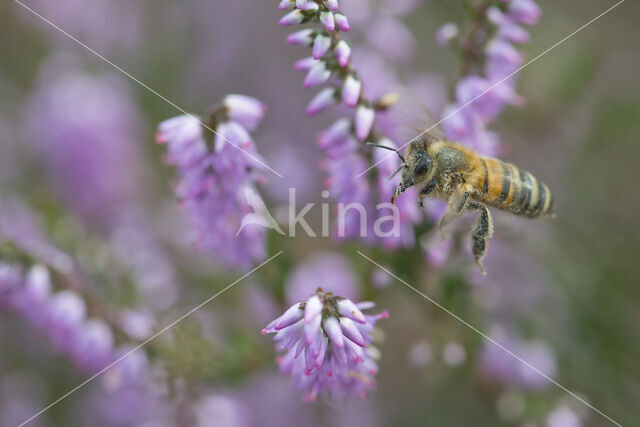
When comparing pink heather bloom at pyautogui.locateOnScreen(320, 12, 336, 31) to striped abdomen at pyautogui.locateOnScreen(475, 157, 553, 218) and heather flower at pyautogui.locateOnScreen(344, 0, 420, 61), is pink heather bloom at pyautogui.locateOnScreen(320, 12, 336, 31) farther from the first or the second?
heather flower at pyautogui.locateOnScreen(344, 0, 420, 61)

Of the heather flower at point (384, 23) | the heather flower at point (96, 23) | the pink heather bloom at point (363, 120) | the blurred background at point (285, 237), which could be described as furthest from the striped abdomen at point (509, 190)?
the heather flower at point (96, 23)

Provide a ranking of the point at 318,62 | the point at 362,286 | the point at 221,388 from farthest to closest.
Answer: the point at 221,388 < the point at 362,286 < the point at 318,62

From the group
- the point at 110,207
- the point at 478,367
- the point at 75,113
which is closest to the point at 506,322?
the point at 478,367

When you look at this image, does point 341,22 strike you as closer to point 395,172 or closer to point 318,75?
point 318,75

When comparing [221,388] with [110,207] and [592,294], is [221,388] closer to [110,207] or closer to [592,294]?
[110,207]

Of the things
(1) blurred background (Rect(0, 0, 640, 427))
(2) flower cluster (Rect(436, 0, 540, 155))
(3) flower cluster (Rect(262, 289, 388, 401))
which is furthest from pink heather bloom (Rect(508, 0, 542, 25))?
(3) flower cluster (Rect(262, 289, 388, 401))
